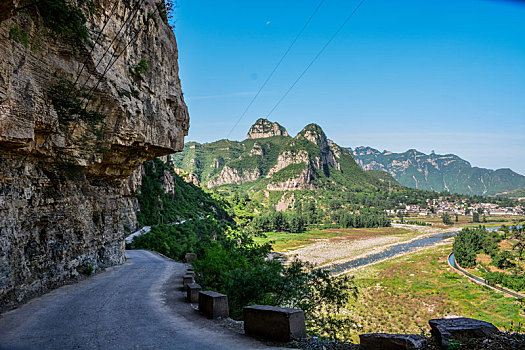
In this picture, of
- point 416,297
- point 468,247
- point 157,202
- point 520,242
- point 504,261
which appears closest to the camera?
point 416,297

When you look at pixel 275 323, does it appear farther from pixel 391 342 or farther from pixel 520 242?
pixel 520 242

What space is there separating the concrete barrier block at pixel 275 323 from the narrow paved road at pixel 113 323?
0.27 m

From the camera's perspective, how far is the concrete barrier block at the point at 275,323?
17.5 ft

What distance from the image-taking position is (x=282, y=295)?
960 centimetres

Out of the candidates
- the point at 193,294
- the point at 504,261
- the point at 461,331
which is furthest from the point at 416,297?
the point at 461,331

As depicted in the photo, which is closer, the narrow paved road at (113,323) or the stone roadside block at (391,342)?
the stone roadside block at (391,342)

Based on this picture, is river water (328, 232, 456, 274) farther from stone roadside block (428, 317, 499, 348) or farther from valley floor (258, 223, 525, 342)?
stone roadside block (428, 317, 499, 348)

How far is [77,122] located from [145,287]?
6.46 metres

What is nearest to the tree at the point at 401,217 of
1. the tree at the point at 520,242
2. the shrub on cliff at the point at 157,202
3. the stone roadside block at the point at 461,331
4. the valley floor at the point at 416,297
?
the tree at the point at 520,242

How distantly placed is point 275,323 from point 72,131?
950 cm

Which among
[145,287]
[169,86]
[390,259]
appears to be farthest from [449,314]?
[169,86]

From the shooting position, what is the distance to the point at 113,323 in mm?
6969

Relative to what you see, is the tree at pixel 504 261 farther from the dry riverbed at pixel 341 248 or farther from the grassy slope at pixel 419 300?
the dry riverbed at pixel 341 248

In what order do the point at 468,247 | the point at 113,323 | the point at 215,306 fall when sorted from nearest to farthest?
the point at 113,323
the point at 215,306
the point at 468,247
